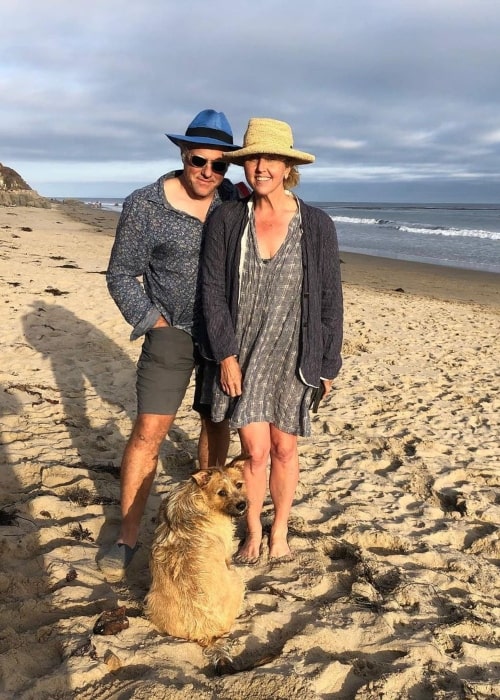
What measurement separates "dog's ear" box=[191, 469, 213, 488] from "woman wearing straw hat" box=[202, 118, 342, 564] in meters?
0.52

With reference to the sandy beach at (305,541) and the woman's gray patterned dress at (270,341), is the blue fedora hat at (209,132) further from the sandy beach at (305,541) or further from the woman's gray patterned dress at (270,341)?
the sandy beach at (305,541)

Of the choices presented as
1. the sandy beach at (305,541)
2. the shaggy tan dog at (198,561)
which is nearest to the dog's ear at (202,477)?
the shaggy tan dog at (198,561)

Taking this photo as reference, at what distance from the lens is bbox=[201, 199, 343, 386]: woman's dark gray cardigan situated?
129 inches

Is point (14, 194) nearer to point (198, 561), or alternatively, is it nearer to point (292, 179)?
point (292, 179)

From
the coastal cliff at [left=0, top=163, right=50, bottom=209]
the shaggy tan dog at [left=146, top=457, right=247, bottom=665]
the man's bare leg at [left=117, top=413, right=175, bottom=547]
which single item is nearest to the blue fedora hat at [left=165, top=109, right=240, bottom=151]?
the man's bare leg at [left=117, top=413, right=175, bottom=547]

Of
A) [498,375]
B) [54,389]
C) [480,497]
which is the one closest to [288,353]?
[480,497]

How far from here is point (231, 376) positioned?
337 centimetres

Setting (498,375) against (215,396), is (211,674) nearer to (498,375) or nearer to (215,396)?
(215,396)

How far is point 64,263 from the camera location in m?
13.9

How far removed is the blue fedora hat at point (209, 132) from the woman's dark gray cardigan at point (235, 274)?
1.16ft

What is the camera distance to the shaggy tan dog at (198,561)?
2.76 m

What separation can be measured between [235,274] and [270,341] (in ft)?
1.44

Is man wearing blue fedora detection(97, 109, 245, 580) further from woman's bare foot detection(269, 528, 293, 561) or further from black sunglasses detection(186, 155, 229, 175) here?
woman's bare foot detection(269, 528, 293, 561)

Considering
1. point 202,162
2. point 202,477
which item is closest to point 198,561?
point 202,477
